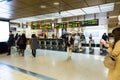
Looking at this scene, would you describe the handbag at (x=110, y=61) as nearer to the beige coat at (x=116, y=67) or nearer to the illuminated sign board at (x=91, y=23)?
the beige coat at (x=116, y=67)

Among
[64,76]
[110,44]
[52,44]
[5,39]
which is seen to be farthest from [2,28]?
[110,44]

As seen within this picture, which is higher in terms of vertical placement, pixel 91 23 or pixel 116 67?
pixel 91 23

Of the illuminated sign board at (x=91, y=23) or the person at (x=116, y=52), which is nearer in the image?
the person at (x=116, y=52)

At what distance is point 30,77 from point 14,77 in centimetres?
48

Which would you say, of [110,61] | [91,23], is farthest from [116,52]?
[91,23]

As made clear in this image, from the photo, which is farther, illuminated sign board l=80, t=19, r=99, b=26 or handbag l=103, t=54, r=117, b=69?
illuminated sign board l=80, t=19, r=99, b=26

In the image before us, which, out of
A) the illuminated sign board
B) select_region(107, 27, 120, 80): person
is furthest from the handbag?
the illuminated sign board

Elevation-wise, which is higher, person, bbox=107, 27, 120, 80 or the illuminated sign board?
the illuminated sign board

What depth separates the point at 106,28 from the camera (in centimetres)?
1627

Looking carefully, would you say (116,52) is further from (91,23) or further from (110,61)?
(91,23)

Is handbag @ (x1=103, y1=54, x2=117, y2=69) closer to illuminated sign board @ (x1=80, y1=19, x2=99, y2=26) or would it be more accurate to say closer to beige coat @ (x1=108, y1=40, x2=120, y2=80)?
beige coat @ (x1=108, y1=40, x2=120, y2=80)

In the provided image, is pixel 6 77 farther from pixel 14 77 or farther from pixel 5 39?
pixel 5 39

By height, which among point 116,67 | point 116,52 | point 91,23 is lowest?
point 116,67

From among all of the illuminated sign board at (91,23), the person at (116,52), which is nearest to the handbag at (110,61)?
the person at (116,52)
